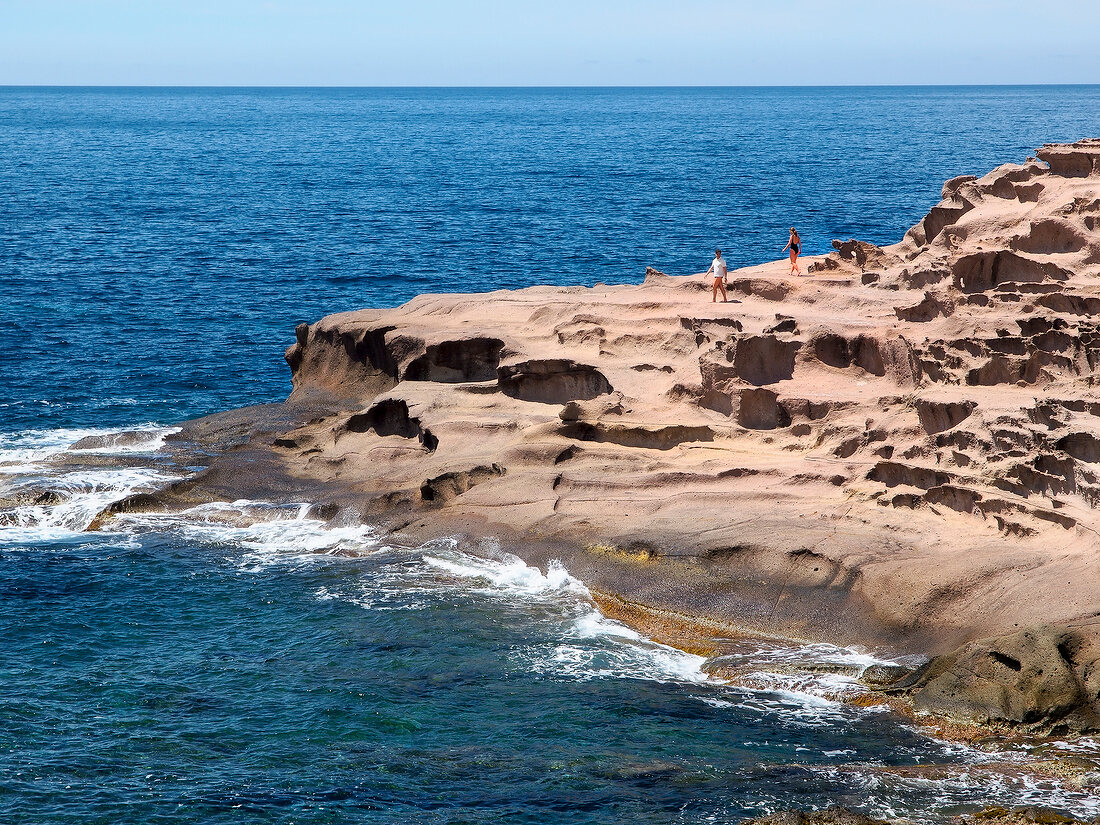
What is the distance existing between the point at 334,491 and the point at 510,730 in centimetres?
1200

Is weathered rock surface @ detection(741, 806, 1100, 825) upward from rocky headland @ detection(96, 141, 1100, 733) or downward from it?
downward

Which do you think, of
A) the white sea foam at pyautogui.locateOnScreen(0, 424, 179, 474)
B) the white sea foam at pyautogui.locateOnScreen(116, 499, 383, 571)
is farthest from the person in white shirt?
the white sea foam at pyautogui.locateOnScreen(0, 424, 179, 474)

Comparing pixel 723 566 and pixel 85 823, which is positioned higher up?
pixel 723 566

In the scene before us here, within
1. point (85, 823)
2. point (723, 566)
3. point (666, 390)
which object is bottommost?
point (85, 823)

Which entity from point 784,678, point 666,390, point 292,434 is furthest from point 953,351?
point 292,434

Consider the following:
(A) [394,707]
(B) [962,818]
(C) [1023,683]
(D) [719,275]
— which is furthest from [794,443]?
(B) [962,818]

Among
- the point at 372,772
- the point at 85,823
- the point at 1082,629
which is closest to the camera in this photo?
the point at 85,823

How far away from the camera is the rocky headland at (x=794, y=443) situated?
838 inches

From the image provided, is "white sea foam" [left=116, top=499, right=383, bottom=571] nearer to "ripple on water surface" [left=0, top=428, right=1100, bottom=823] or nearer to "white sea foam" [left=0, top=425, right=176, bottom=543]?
"ripple on water surface" [left=0, top=428, right=1100, bottom=823]

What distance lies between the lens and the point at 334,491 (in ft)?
96.4

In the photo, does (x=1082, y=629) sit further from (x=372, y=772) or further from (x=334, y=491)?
(x=334, y=491)

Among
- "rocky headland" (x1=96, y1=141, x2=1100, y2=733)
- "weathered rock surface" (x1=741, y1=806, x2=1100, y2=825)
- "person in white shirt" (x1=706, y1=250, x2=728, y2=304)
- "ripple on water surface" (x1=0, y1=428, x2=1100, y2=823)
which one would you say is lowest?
"ripple on water surface" (x1=0, y1=428, x2=1100, y2=823)

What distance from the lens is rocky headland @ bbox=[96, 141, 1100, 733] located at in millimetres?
21281

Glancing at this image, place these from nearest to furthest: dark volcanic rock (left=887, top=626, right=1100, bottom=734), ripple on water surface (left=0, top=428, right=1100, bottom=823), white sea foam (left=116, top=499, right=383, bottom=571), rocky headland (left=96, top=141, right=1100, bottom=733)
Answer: ripple on water surface (left=0, top=428, right=1100, bottom=823) → dark volcanic rock (left=887, top=626, right=1100, bottom=734) → rocky headland (left=96, top=141, right=1100, bottom=733) → white sea foam (left=116, top=499, right=383, bottom=571)
